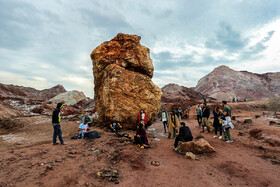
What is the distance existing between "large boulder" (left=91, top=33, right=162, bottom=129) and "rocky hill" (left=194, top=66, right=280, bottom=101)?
166 feet

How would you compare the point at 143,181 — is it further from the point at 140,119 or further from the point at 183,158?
the point at 140,119

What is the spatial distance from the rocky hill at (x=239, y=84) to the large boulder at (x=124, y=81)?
50.5 metres

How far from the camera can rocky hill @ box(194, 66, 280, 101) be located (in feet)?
180

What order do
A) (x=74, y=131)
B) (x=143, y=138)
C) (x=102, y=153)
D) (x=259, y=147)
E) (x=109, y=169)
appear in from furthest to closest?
(x=74, y=131) < (x=143, y=138) < (x=259, y=147) < (x=102, y=153) < (x=109, y=169)

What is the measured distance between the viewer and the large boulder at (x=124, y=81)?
10.0 meters

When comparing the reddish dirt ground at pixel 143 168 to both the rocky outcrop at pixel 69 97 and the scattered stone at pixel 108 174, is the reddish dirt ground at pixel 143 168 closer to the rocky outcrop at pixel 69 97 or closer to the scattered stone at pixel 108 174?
the scattered stone at pixel 108 174

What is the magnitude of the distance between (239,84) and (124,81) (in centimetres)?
6744

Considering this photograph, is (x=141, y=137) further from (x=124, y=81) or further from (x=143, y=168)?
(x=124, y=81)

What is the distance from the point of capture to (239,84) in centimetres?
5916

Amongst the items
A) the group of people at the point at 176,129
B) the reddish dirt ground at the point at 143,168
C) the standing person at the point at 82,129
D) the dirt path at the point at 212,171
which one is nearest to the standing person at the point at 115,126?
the standing person at the point at 82,129

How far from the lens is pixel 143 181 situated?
3406mm

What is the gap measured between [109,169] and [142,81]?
8.07m

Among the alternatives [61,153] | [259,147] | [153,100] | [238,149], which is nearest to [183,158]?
[238,149]

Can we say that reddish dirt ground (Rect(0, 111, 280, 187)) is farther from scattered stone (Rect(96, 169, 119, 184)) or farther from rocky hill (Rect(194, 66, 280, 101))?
Answer: rocky hill (Rect(194, 66, 280, 101))
